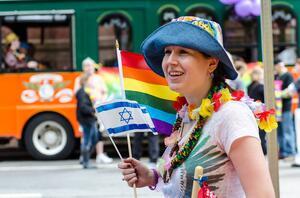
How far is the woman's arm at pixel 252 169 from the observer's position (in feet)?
7.37

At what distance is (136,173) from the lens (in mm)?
2916

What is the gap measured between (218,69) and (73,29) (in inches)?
417

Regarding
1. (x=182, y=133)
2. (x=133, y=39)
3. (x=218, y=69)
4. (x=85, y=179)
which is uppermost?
(x=133, y=39)

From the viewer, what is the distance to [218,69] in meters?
2.58

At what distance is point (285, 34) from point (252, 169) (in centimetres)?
1101

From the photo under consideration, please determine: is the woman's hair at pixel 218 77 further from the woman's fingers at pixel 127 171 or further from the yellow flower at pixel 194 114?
the woman's fingers at pixel 127 171

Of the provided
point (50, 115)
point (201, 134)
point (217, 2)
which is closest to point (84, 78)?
point (50, 115)

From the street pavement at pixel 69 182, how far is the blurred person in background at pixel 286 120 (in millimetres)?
287

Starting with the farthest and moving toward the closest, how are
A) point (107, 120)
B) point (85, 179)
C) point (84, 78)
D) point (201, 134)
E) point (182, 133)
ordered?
point (84, 78)
point (85, 179)
point (107, 120)
point (182, 133)
point (201, 134)

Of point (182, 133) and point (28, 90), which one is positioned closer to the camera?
point (182, 133)

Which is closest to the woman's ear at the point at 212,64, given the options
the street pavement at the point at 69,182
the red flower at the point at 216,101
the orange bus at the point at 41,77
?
the red flower at the point at 216,101

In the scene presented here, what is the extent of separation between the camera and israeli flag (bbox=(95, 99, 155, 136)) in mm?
2975

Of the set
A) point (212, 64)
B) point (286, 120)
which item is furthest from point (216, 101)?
point (286, 120)

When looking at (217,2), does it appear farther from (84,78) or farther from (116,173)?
(116,173)
